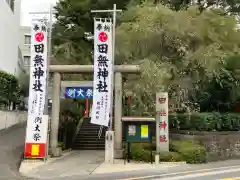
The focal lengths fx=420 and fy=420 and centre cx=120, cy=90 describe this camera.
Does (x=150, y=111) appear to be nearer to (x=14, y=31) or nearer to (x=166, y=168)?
(x=166, y=168)

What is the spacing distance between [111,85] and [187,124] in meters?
6.58

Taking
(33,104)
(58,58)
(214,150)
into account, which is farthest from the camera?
(58,58)

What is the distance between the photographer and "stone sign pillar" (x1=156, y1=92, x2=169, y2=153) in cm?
2178

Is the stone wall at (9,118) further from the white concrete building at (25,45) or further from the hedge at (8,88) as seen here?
the white concrete building at (25,45)

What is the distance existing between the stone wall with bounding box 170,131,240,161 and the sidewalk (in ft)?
13.9

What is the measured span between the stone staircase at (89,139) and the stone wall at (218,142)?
6.14m

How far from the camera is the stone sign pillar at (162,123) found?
21781mm

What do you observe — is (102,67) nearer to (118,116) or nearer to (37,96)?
(118,116)

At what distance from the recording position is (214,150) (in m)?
23.8

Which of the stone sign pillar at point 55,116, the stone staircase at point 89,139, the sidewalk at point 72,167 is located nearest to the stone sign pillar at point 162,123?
the sidewalk at point 72,167

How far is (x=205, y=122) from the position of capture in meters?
24.4

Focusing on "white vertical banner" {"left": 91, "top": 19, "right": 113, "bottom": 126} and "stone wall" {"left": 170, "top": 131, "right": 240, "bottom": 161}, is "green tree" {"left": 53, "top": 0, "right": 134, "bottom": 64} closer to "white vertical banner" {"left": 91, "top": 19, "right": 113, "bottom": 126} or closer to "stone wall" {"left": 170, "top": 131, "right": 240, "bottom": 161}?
"white vertical banner" {"left": 91, "top": 19, "right": 113, "bottom": 126}

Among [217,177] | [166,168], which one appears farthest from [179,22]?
[217,177]

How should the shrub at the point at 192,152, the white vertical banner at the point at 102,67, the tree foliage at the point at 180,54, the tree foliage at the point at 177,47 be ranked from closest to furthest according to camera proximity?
the white vertical banner at the point at 102,67
the shrub at the point at 192,152
the tree foliage at the point at 180,54
the tree foliage at the point at 177,47
